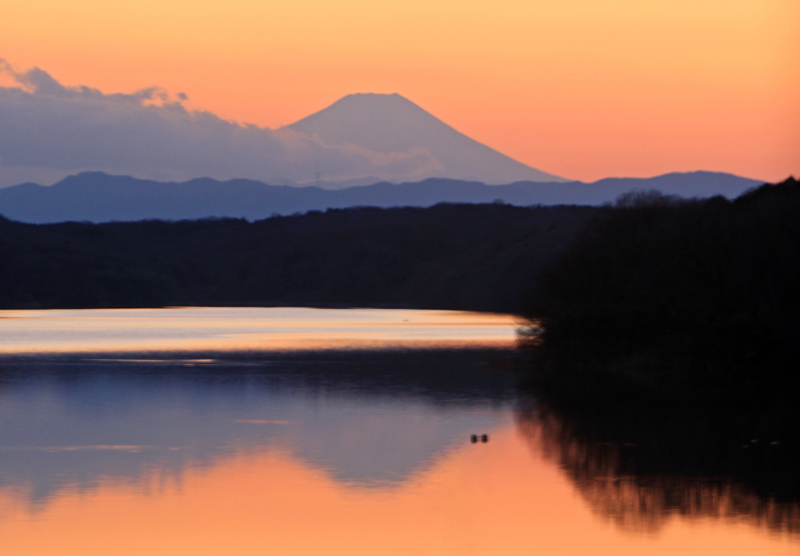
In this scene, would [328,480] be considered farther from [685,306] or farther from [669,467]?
[685,306]

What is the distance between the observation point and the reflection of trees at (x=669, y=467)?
17672mm

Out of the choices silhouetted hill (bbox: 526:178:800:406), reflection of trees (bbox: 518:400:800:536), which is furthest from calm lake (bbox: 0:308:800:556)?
silhouetted hill (bbox: 526:178:800:406)

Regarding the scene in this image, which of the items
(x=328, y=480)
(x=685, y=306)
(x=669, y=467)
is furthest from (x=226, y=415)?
(x=685, y=306)

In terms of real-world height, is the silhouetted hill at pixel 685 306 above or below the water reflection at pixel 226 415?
above

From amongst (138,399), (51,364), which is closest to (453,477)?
(138,399)

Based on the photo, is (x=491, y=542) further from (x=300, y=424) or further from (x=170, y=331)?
(x=170, y=331)

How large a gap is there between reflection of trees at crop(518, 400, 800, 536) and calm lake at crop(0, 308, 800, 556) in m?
0.08

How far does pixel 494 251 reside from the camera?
171375mm

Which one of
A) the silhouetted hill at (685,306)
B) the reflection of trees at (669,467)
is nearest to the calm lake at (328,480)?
the reflection of trees at (669,467)

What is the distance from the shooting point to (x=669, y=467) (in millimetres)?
21453

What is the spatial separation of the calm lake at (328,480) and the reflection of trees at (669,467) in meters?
0.08

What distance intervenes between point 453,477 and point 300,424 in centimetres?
780

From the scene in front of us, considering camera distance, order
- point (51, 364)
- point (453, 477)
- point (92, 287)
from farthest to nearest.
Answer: point (92, 287), point (51, 364), point (453, 477)

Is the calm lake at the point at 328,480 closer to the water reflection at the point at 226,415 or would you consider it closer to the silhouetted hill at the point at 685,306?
the water reflection at the point at 226,415
